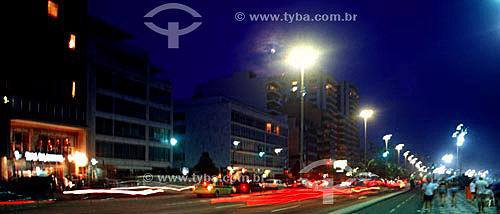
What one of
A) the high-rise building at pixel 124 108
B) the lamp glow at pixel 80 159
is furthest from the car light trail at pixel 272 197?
the high-rise building at pixel 124 108

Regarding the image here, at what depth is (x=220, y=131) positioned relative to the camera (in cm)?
10012

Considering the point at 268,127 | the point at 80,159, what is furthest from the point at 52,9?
the point at 268,127

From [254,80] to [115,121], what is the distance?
5952 cm

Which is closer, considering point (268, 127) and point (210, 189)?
point (210, 189)

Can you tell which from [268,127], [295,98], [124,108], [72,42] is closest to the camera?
[72,42]

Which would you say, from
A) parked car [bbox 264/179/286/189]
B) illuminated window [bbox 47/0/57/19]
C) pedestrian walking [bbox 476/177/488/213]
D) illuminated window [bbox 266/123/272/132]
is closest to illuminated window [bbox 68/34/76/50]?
illuminated window [bbox 47/0/57/19]

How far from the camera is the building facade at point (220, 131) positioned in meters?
99.8

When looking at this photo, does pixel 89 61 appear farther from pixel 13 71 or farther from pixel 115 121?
pixel 13 71

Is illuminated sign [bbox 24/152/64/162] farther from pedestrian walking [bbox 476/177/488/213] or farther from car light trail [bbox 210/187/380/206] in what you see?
pedestrian walking [bbox 476/177/488/213]

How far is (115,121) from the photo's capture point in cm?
7431

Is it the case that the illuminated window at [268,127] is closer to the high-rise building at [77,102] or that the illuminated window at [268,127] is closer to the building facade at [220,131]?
the building facade at [220,131]

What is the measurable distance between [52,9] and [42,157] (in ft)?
56.2

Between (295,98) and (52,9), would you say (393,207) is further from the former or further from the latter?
(295,98)

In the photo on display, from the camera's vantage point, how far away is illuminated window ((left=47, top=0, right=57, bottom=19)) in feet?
194
